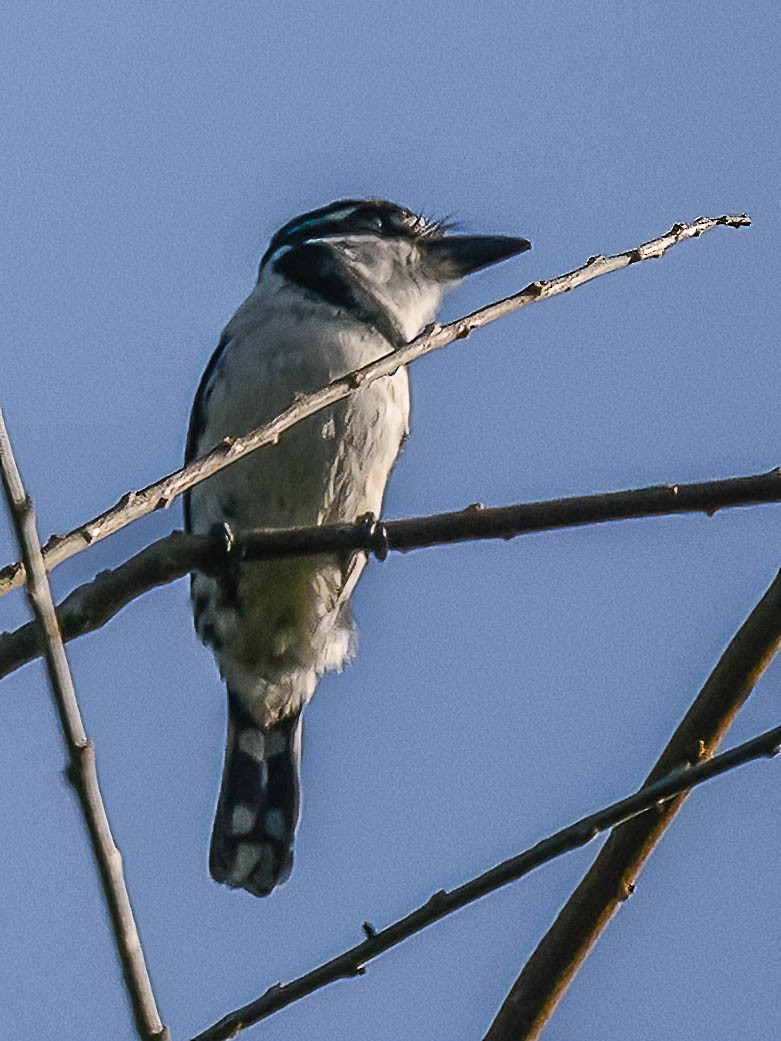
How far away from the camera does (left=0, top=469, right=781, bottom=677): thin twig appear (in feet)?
8.95

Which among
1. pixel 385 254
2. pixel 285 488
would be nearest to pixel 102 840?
pixel 285 488

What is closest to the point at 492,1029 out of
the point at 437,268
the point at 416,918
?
the point at 416,918

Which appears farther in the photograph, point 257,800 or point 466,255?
point 466,255

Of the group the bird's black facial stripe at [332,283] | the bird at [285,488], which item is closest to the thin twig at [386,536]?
the bird at [285,488]

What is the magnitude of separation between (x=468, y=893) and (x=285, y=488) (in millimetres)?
3064

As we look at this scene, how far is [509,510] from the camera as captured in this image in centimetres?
281

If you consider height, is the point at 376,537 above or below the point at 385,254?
below

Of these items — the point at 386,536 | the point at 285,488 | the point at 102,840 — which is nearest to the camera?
the point at 102,840

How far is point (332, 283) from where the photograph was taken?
5461mm

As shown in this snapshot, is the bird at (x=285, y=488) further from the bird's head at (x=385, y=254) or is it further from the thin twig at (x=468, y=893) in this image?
the thin twig at (x=468, y=893)

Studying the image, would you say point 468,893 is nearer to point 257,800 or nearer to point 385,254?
point 257,800

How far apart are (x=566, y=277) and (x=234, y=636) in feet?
8.48

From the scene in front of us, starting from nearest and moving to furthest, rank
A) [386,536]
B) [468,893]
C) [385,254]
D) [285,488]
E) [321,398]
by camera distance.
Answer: [468,893]
[321,398]
[386,536]
[285,488]
[385,254]

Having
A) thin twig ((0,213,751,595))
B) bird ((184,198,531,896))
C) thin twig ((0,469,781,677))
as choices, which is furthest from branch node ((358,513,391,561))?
bird ((184,198,531,896))
